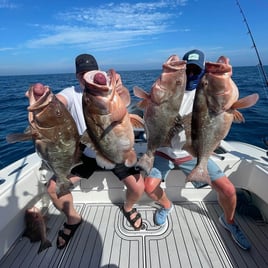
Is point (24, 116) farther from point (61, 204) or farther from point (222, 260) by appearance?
point (222, 260)

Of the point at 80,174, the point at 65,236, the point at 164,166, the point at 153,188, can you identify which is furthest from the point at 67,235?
the point at 164,166

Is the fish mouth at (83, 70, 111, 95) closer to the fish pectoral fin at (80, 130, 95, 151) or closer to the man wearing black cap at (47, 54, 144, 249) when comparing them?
the fish pectoral fin at (80, 130, 95, 151)

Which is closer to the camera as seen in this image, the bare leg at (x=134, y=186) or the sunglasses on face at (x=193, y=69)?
the sunglasses on face at (x=193, y=69)

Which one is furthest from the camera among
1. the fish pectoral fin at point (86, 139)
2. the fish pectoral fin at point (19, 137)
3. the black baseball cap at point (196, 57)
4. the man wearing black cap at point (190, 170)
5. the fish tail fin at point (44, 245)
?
the fish tail fin at point (44, 245)

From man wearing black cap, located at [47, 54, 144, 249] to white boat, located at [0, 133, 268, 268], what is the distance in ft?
0.52

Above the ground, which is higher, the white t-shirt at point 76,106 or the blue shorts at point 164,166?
the white t-shirt at point 76,106

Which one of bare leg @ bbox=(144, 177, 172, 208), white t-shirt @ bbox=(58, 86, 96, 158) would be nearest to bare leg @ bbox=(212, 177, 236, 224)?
bare leg @ bbox=(144, 177, 172, 208)

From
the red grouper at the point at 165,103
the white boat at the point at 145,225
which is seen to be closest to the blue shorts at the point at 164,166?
the white boat at the point at 145,225

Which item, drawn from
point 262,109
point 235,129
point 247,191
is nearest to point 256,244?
point 247,191

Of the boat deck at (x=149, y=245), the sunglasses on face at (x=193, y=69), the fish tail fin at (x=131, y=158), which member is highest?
the sunglasses on face at (x=193, y=69)

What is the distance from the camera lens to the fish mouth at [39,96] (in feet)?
5.26

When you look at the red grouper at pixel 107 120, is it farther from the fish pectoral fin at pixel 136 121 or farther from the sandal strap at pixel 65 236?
the sandal strap at pixel 65 236

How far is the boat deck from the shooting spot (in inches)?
114

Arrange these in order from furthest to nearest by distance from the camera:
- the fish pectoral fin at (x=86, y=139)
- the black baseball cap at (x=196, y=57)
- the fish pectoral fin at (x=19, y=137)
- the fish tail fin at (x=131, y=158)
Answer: the black baseball cap at (x=196, y=57)
the fish tail fin at (x=131, y=158)
the fish pectoral fin at (x=86, y=139)
the fish pectoral fin at (x=19, y=137)
